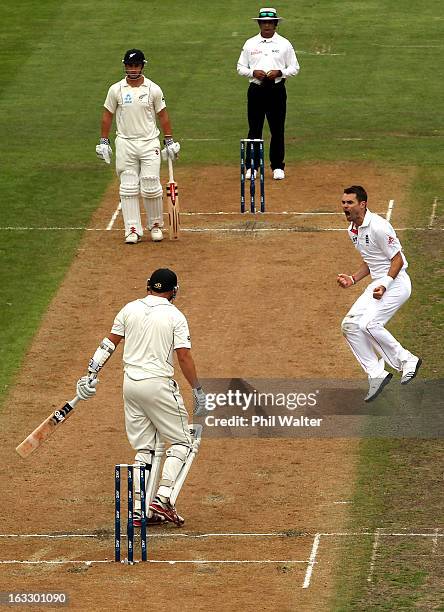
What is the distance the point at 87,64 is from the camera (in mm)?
31391

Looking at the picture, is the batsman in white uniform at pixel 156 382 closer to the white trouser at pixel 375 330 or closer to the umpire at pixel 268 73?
the white trouser at pixel 375 330

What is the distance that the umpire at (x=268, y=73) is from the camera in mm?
24438

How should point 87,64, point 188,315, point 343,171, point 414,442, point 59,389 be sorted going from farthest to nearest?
point 87,64 → point 343,171 → point 188,315 → point 59,389 → point 414,442

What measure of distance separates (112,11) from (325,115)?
8.08 meters

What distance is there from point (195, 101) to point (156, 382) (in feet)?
50.2

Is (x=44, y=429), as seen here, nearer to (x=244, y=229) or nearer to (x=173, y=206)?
(x=173, y=206)

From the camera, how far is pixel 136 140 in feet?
72.4

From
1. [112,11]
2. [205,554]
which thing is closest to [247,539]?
[205,554]

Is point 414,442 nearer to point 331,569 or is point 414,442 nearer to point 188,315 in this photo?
point 331,569

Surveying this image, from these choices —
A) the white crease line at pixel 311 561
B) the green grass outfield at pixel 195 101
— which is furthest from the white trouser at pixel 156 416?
the green grass outfield at pixel 195 101

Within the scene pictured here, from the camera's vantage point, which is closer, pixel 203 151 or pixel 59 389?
pixel 59 389

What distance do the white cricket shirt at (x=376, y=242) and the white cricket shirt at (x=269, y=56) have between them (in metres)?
7.58

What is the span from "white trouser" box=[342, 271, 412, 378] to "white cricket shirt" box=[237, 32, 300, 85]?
7.81m

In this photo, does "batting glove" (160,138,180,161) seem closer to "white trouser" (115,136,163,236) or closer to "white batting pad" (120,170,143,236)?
"white trouser" (115,136,163,236)
